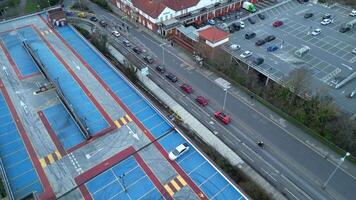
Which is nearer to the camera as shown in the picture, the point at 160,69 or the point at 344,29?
the point at 160,69

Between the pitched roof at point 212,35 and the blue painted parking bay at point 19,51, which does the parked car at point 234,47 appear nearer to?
the pitched roof at point 212,35

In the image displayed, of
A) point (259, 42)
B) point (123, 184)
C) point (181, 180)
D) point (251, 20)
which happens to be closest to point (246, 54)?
point (259, 42)

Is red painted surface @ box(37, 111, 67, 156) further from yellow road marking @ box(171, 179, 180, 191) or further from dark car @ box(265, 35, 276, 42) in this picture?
dark car @ box(265, 35, 276, 42)

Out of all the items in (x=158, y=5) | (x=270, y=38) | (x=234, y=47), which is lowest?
(x=234, y=47)

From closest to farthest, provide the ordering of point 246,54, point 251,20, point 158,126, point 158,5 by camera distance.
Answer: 1. point 158,126
2. point 246,54
3. point 158,5
4. point 251,20

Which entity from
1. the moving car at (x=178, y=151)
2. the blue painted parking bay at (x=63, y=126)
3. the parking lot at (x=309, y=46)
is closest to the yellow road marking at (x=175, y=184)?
the moving car at (x=178, y=151)

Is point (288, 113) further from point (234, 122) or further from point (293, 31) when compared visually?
point (293, 31)

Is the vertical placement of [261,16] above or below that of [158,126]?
above

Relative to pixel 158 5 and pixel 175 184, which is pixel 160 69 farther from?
pixel 175 184
